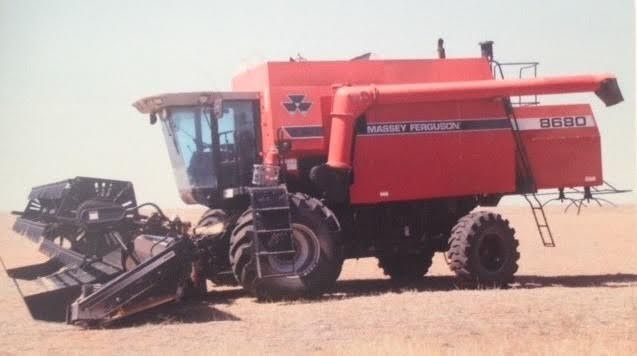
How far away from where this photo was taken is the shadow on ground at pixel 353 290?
38.8ft

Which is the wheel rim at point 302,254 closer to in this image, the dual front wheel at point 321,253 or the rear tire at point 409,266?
the dual front wheel at point 321,253

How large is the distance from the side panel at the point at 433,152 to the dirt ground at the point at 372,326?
1674mm

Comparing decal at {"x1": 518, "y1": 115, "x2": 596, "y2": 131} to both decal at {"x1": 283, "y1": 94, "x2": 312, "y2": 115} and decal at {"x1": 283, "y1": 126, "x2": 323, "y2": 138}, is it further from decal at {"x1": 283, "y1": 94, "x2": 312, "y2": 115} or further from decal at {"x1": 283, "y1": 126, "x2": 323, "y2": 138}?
decal at {"x1": 283, "y1": 94, "x2": 312, "y2": 115}

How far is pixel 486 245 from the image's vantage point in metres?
15.7

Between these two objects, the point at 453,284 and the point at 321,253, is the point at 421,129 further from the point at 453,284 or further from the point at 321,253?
the point at 321,253

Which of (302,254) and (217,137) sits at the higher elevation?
(217,137)

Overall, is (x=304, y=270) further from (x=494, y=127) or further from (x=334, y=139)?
(x=494, y=127)

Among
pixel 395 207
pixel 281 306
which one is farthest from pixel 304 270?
pixel 395 207

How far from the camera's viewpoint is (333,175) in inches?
587

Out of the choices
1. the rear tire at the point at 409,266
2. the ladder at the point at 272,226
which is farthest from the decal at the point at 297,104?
the rear tire at the point at 409,266

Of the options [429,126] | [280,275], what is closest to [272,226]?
[280,275]

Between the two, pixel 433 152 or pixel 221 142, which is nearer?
pixel 221 142

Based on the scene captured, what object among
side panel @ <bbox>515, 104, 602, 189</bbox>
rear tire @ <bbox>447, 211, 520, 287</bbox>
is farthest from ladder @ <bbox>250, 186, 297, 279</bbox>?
side panel @ <bbox>515, 104, 602, 189</bbox>

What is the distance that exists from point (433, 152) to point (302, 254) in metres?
3.01
